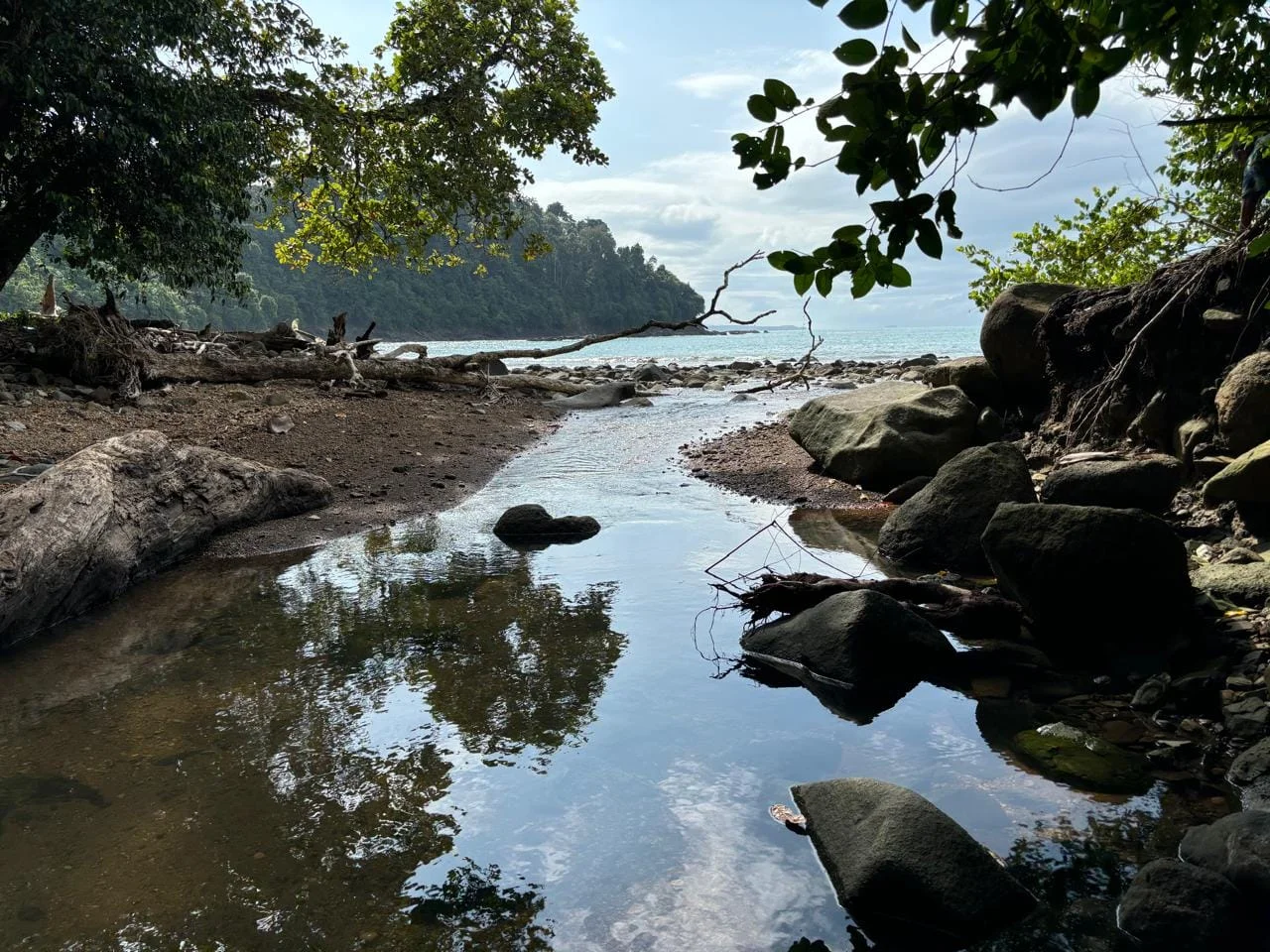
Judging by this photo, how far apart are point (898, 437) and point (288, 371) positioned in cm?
1129

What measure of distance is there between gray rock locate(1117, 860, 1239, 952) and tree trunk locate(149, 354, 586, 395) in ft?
46.4

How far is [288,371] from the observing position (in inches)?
622

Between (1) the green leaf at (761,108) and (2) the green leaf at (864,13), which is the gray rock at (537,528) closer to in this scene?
(1) the green leaf at (761,108)

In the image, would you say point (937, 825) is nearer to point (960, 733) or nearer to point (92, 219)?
point (960, 733)

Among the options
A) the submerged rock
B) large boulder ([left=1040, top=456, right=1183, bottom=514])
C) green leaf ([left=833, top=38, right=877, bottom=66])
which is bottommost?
the submerged rock

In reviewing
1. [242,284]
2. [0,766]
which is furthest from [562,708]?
[242,284]

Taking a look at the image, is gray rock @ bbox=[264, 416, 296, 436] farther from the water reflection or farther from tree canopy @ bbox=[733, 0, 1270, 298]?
tree canopy @ bbox=[733, 0, 1270, 298]

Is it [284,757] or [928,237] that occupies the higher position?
[928,237]

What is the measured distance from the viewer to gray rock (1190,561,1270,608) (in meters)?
5.02

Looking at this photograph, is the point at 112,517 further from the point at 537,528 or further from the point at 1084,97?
the point at 1084,97

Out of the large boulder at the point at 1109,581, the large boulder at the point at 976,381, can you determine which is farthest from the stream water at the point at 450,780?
the large boulder at the point at 976,381

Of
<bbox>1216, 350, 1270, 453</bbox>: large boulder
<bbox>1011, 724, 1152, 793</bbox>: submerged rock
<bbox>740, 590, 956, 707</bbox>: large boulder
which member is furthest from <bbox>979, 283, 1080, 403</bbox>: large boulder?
<bbox>1011, 724, 1152, 793</bbox>: submerged rock

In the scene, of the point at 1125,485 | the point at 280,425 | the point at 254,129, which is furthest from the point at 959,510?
the point at 254,129

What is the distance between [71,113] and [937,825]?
41.3ft
